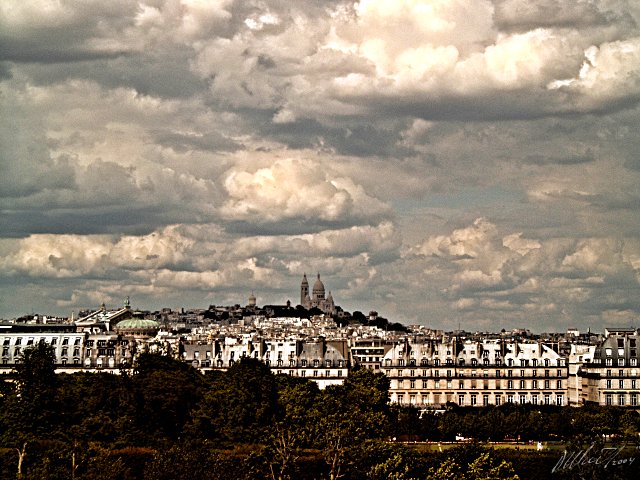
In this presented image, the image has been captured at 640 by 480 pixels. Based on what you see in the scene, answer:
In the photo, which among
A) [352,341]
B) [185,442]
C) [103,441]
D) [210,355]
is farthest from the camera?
[352,341]

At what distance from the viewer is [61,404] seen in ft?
282

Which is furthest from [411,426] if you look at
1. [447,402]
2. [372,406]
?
[447,402]

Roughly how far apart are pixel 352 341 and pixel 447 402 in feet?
194

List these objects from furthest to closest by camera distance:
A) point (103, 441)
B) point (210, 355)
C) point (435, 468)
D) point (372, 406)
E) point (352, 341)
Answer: point (352, 341) → point (210, 355) → point (372, 406) → point (103, 441) → point (435, 468)

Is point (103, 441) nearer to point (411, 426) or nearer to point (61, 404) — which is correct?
point (61, 404)

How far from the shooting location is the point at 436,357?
135 meters

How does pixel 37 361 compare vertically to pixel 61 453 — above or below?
above

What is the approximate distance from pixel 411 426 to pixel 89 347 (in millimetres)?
61899

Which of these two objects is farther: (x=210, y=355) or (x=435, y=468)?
(x=210, y=355)

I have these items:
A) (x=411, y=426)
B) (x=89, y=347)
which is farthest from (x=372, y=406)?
(x=89, y=347)

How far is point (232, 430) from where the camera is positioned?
84125 mm

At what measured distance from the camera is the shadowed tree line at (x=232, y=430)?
2756 inches

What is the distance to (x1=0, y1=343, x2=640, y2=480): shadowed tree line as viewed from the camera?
70000mm

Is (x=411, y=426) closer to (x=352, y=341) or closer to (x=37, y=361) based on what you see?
(x=37, y=361)
